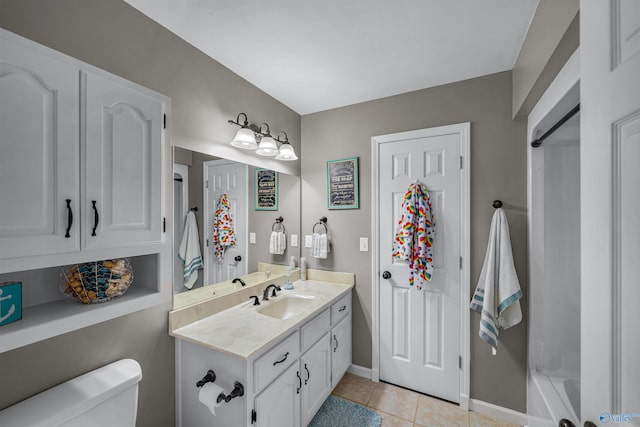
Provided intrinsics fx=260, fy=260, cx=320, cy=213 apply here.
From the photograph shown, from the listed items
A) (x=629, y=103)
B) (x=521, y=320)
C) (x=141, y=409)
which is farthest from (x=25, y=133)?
(x=521, y=320)

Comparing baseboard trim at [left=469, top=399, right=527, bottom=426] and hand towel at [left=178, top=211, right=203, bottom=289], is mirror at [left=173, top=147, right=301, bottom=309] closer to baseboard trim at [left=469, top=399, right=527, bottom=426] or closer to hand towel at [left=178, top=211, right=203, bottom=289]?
hand towel at [left=178, top=211, right=203, bottom=289]

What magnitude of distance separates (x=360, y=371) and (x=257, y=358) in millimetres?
1428

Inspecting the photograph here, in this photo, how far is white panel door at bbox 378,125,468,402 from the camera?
201 centimetres

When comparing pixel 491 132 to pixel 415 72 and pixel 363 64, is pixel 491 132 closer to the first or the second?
pixel 415 72

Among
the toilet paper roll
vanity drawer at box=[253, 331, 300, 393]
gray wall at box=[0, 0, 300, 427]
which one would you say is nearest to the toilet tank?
gray wall at box=[0, 0, 300, 427]

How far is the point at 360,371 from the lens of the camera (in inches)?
91.9

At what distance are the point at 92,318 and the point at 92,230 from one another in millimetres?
340

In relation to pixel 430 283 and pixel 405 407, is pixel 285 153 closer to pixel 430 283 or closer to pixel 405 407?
pixel 430 283

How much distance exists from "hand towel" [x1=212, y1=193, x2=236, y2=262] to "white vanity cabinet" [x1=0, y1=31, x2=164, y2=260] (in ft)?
2.06

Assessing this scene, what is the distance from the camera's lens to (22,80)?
81cm

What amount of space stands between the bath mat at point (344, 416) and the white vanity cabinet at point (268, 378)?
0.31 feet

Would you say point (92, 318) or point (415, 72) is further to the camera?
point (415, 72)

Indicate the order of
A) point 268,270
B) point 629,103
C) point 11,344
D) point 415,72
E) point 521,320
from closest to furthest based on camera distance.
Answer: point 629,103 → point 11,344 → point 521,320 → point 415,72 → point 268,270

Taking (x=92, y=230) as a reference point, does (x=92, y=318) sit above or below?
below
